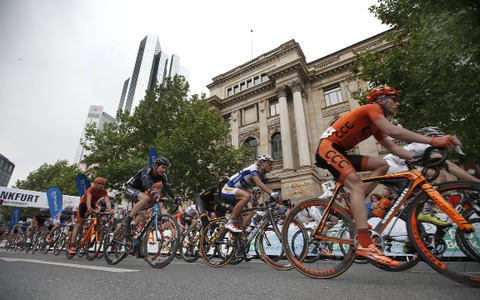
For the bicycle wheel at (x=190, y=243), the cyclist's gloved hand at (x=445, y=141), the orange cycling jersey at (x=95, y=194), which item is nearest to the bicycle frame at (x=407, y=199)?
the cyclist's gloved hand at (x=445, y=141)

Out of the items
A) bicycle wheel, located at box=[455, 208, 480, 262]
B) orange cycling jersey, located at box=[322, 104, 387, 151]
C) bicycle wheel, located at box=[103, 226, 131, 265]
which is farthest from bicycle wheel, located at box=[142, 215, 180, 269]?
bicycle wheel, located at box=[455, 208, 480, 262]

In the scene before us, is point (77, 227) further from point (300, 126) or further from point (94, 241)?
point (300, 126)

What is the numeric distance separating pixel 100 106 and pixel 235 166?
13083 centimetres

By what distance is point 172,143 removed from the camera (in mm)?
15711

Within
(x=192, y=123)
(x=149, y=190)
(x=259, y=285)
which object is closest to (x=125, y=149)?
(x=192, y=123)

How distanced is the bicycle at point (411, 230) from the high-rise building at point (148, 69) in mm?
104089

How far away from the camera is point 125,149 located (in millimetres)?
18812

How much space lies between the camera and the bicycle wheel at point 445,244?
1894 mm

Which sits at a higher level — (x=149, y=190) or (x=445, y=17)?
(x=445, y=17)

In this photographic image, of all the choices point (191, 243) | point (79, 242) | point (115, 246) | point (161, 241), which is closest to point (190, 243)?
point (191, 243)

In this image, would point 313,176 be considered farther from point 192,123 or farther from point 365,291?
point 365,291

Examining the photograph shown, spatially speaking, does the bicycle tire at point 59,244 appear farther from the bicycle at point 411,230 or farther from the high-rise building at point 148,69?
the high-rise building at point 148,69

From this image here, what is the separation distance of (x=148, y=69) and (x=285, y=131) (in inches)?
3940

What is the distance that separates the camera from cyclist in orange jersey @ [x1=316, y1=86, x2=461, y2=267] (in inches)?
90.6
